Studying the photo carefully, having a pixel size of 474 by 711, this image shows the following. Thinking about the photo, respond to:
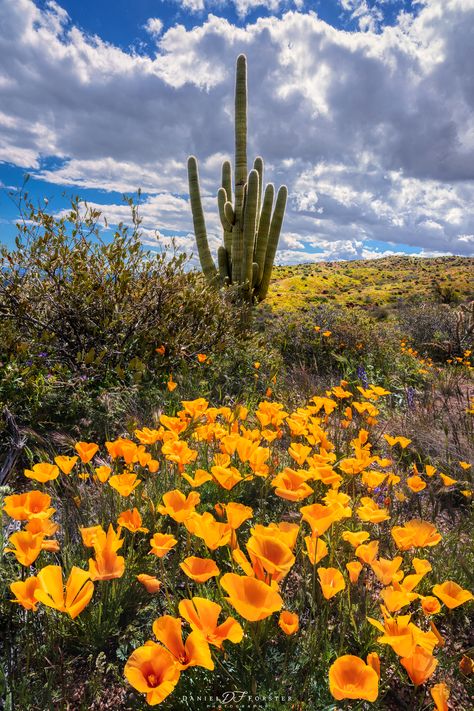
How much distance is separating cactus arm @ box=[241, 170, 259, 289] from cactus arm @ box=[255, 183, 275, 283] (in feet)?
1.82

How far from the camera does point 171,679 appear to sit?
775mm

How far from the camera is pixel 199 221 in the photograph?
1090 cm

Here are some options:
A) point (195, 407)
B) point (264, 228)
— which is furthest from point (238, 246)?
point (195, 407)

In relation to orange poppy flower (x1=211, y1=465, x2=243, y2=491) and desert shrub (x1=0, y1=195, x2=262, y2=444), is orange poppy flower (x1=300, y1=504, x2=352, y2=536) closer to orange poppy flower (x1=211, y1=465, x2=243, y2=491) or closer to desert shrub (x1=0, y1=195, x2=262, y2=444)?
orange poppy flower (x1=211, y1=465, x2=243, y2=491)

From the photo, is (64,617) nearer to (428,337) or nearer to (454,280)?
(428,337)

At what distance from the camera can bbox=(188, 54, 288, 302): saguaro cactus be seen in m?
10.0

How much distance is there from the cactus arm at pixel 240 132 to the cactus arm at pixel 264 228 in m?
0.66

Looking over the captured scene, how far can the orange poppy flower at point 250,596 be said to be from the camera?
829 mm

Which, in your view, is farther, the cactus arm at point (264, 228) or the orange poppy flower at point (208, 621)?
the cactus arm at point (264, 228)

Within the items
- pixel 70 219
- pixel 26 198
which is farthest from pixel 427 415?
pixel 26 198

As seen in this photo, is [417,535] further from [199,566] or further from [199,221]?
[199,221]

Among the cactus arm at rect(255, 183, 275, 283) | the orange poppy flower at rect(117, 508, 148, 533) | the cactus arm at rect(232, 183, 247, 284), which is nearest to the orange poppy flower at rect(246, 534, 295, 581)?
the orange poppy flower at rect(117, 508, 148, 533)

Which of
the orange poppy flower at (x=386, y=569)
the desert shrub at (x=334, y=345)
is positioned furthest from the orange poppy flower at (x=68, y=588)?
the desert shrub at (x=334, y=345)

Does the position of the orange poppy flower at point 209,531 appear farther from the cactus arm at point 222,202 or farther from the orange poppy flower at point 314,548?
the cactus arm at point 222,202
